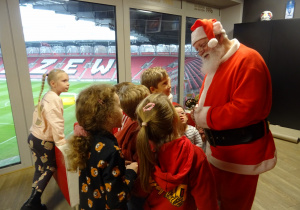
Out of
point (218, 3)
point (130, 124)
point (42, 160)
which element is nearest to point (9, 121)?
point (42, 160)

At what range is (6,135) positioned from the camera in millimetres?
3609

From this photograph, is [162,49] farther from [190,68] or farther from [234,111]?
[234,111]

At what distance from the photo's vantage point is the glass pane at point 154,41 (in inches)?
128

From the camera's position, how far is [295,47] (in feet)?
10.3

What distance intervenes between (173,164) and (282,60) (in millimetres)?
3384

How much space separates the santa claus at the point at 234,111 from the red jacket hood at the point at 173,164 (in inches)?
13.5

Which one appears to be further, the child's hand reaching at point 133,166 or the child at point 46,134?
the child at point 46,134

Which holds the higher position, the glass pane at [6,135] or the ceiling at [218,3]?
the ceiling at [218,3]

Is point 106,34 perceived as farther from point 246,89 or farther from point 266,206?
point 266,206

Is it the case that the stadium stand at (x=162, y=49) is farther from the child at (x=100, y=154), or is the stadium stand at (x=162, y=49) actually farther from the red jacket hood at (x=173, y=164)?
the red jacket hood at (x=173, y=164)

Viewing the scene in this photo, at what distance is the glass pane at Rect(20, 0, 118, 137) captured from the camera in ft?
8.09

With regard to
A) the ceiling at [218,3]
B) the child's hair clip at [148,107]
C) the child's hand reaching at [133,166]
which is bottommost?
the child's hand reaching at [133,166]

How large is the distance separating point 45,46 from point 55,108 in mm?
1575

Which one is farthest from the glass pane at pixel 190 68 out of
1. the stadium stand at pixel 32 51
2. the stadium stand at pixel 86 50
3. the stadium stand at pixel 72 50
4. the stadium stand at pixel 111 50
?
the stadium stand at pixel 32 51
